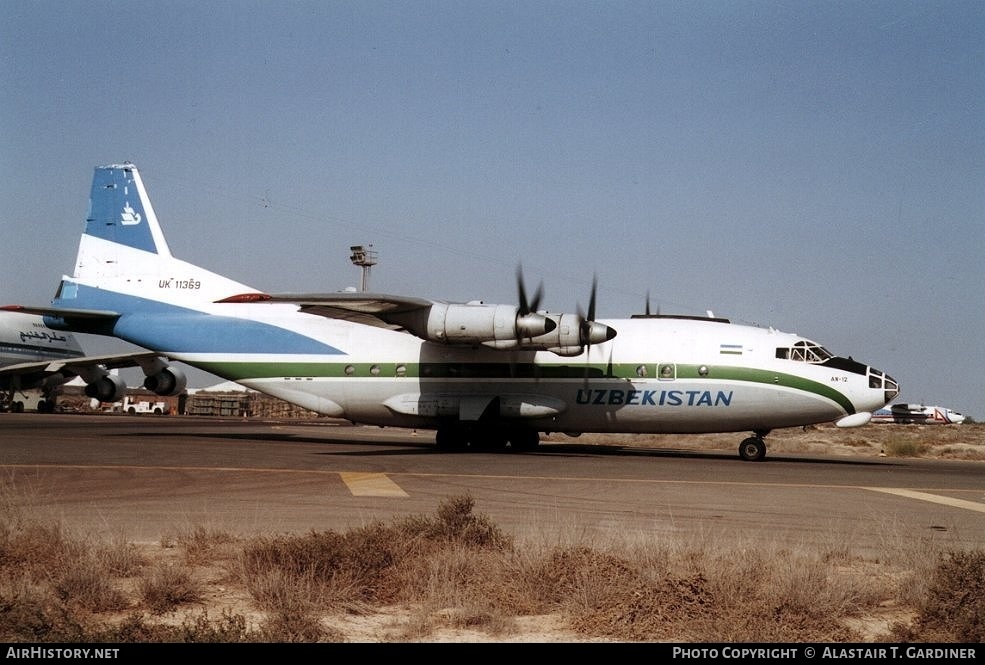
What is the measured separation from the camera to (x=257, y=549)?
7516 millimetres

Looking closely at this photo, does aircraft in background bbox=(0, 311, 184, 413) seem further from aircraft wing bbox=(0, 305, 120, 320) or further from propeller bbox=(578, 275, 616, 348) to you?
propeller bbox=(578, 275, 616, 348)

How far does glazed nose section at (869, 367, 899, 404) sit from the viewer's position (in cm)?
2470

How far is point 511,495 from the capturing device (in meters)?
14.5

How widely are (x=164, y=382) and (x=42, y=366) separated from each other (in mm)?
6853

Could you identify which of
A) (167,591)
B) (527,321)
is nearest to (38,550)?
(167,591)

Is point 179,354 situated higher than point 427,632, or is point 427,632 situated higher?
point 179,354

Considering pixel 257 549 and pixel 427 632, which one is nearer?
pixel 427 632

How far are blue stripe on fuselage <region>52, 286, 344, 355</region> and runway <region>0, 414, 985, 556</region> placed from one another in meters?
5.89

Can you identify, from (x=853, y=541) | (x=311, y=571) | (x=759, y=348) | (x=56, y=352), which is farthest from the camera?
(x=56, y=352)

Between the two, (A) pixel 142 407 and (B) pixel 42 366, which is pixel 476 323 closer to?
(B) pixel 42 366

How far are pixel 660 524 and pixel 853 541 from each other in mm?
2279

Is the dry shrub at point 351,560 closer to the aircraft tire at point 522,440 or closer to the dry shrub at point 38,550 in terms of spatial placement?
the dry shrub at point 38,550
